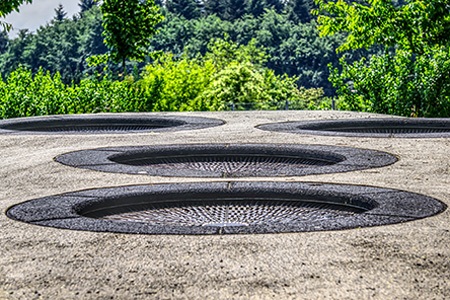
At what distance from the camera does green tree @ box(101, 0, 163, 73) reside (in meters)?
17.9

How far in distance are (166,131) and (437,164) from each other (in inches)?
138

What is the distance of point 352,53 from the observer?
68188mm

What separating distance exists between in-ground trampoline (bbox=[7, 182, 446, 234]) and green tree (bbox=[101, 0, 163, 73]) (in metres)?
12.8

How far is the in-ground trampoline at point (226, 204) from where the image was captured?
471cm

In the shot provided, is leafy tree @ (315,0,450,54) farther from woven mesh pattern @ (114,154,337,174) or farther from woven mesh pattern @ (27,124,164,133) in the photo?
woven mesh pattern @ (114,154,337,174)

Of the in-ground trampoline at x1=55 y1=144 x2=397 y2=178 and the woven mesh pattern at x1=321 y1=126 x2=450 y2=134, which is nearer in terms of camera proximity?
the in-ground trampoline at x1=55 y1=144 x2=397 y2=178

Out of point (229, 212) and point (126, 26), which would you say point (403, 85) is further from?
point (229, 212)

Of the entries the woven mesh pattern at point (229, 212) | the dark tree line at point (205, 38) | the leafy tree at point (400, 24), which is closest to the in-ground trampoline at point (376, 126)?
the woven mesh pattern at point (229, 212)

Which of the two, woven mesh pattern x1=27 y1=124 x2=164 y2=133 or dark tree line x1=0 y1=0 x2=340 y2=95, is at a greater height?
woven mesh pattern x1=27 y1=124 x2=164 y2=133

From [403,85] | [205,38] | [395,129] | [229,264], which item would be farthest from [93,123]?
[205,38]

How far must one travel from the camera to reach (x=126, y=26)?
58.7ft

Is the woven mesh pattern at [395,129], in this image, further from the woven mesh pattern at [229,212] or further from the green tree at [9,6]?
the green tree at [9,6]

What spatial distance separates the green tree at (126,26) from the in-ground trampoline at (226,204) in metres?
12.8

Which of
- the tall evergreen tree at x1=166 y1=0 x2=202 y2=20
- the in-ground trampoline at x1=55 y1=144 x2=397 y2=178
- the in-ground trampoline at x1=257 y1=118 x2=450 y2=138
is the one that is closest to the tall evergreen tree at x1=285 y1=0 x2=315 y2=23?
the tall evergreen tree at x1=166 y1=0 x2=202 y2=20
